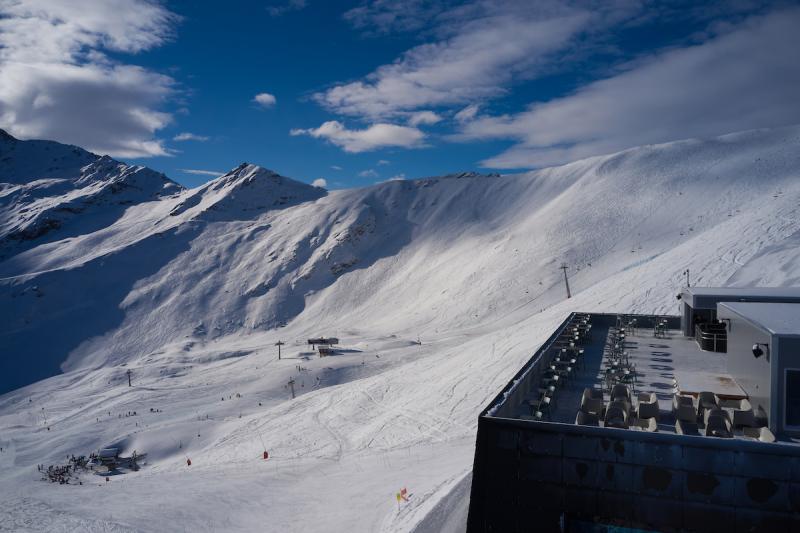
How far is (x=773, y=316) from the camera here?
31.6 ft

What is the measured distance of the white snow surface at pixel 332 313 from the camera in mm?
20438

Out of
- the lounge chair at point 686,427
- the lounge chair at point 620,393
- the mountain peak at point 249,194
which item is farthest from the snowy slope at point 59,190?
the lounge chair at point 686,427

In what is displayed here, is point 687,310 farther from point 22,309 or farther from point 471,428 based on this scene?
point 22,309

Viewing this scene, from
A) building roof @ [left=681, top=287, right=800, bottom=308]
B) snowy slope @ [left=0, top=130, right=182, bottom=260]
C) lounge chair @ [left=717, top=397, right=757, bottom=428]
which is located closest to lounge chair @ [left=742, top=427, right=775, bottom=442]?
lounge chair @ [left=717, top=397, right=757, bottom=428]

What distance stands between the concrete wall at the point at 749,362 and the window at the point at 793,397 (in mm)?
234

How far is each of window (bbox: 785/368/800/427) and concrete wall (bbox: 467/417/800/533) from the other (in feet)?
7.76

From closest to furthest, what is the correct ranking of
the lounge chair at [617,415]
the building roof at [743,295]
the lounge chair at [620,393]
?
the lounge chair at [617,415], the lounge chair at [620,393], the building roof at [743,295]

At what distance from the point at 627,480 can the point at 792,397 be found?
3.44 meters

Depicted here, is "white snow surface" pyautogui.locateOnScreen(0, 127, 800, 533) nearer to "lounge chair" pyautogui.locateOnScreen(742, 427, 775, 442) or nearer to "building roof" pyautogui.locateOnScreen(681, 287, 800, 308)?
"lounge chair" pyautogui.locateOnScreen(742, 427, 775, 442)

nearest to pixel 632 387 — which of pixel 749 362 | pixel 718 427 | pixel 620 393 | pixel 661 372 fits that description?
pixel 620 393

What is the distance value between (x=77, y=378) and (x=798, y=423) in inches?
2602

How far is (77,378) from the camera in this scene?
57.8m

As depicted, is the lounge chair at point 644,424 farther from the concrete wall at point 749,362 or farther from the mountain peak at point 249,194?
the mountain peak at point 249,194

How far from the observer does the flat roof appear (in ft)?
26.8
